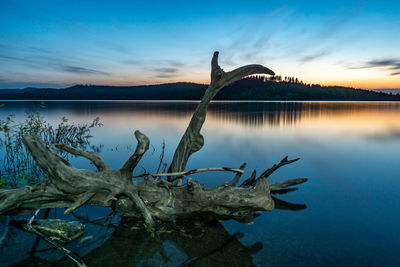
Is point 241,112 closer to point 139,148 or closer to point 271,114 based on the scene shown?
point 271,114

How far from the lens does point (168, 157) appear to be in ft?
39.7

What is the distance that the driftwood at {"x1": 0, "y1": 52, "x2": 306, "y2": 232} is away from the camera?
371 cm

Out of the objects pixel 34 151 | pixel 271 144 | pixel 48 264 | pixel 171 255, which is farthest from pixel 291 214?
pixel 271 144

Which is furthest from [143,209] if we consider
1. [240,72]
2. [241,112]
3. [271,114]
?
[241,112]

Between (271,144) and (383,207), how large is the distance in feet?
31.9

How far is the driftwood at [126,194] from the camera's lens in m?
3.71

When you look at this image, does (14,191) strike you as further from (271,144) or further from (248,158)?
(271,144)

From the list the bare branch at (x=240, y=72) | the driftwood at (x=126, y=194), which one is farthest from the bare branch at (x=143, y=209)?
the bare branch at (x=240, y=72)

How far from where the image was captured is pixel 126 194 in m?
4.15

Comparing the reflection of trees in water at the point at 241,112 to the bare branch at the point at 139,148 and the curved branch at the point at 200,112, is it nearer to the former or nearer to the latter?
the curved branch at the point at 200,112

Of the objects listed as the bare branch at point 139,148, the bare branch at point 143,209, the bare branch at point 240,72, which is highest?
the bare branch at point 240,72

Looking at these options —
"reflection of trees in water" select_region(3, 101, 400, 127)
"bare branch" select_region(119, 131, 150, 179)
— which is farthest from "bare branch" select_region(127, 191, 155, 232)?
"reflection of trees in water" select_region(3, 101, 400, 127)

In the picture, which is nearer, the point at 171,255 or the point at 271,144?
the point at 171,255

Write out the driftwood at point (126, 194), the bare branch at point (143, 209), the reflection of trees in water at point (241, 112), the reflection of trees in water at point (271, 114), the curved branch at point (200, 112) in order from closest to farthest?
the driftwood at point (126, 194)
the bare branch at point (143, 209)
the curved branch at point (200, 112)
the reflection of trees in water at point (271, 114)
the reflection of trees in water at point (241, 112)
